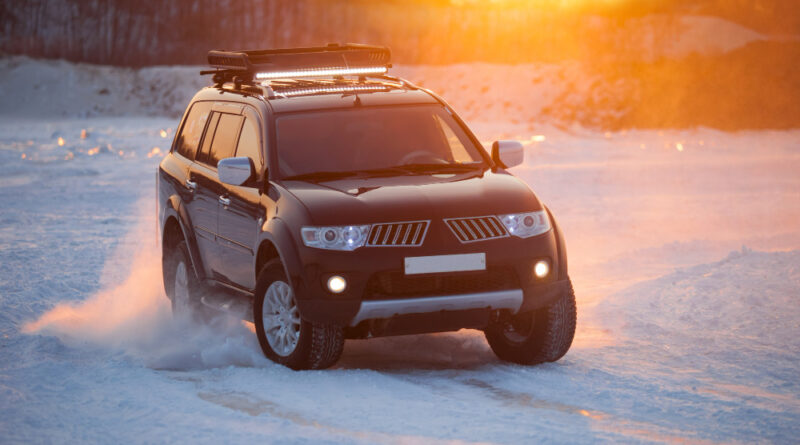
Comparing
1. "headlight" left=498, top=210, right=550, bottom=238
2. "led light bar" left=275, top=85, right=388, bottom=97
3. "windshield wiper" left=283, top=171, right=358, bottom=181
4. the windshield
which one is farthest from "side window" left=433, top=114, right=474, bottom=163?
"headlight" left=498, top=210, right=550, bottom=238

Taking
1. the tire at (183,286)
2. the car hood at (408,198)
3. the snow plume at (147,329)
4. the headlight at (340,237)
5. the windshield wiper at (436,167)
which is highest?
the windshield wiper at (436,167)

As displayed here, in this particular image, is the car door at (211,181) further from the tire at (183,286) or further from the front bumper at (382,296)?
the front bumper at (382,296)

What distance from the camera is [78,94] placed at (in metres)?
63.9

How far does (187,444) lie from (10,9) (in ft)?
252

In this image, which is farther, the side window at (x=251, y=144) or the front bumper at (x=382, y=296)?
the side window at (x=251, y=144)

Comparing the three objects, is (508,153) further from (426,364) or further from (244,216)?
(244,216)

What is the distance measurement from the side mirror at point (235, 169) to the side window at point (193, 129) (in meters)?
1.73

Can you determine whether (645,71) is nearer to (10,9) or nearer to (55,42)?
(55,42)

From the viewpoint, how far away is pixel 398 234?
6.89 metres

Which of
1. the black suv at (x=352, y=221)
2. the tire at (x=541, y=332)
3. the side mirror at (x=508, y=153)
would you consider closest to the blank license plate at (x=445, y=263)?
the black suv at (x=352, y=221)

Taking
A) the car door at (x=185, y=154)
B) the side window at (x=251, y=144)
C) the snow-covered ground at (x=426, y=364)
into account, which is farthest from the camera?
the car door at (x=185, y=154)

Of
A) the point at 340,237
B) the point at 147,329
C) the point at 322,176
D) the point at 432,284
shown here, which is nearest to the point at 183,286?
the point at 147,329

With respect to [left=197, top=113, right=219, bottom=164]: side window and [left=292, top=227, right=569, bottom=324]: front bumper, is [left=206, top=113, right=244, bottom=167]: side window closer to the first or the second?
[left=197, top=113, right=219, bottom=164]: side window

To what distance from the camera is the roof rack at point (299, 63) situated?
885 centimetres
